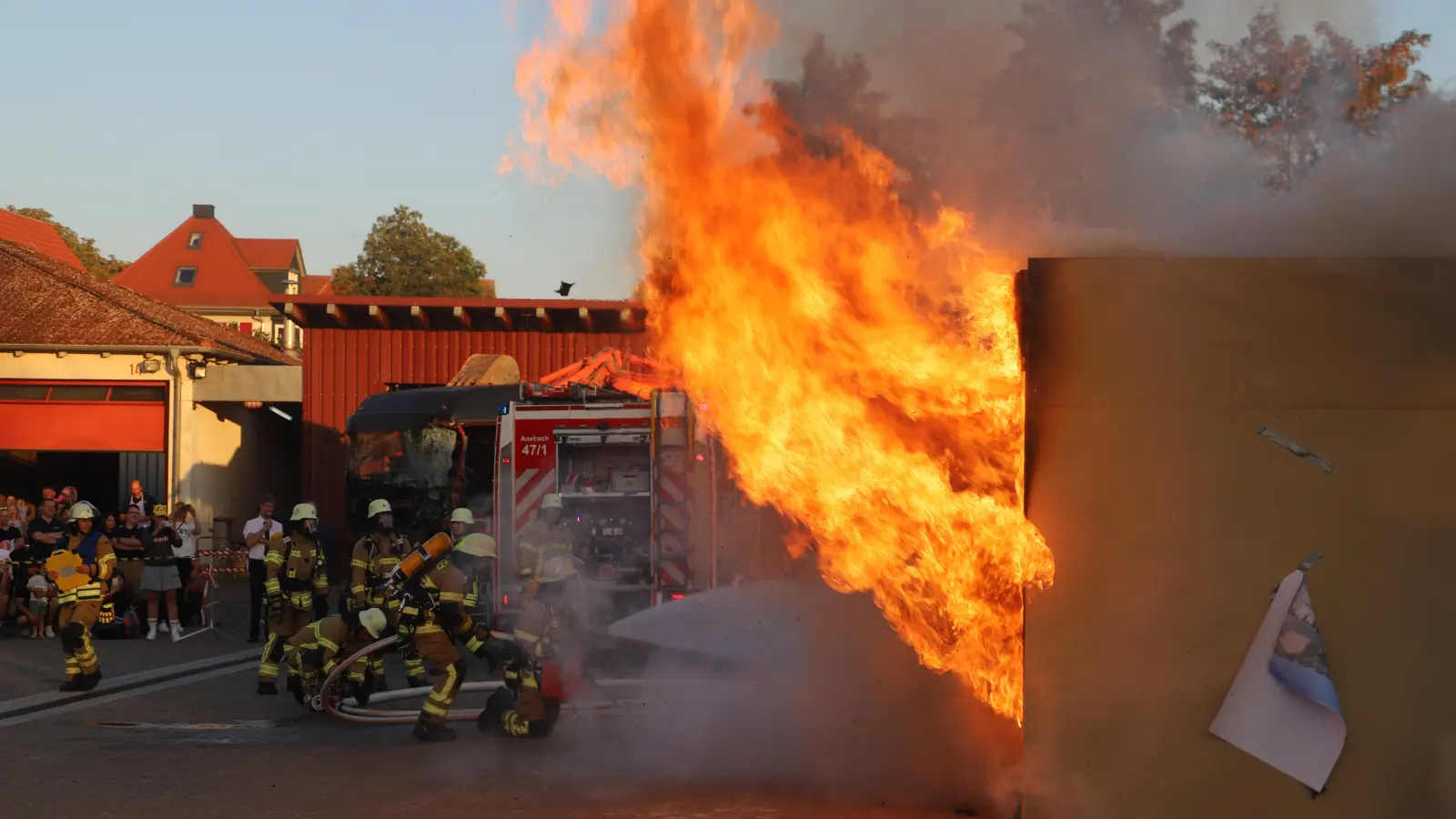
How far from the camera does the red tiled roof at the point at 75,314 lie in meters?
27.3

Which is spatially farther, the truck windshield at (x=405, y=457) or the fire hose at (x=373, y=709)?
the truck windshield at (x=405, y=457)

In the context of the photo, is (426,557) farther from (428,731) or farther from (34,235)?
(34,235)

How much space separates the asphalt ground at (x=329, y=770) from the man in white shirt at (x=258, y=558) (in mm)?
5479

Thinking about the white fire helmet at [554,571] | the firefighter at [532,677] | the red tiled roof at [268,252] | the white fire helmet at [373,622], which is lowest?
the firefighter at [532,677]

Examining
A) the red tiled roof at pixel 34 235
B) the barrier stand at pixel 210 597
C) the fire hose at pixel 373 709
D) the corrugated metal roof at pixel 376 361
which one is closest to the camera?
the fire hose at pixel 373 709

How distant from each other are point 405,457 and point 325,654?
26.4 ft

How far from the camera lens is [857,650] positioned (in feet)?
29.3

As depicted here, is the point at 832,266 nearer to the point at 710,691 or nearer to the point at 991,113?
the point at 991,113

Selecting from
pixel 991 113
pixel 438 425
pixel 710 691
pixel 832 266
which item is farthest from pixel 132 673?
pixel 991 113

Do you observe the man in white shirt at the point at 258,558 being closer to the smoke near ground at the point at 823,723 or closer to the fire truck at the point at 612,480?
the fire truck at the point at 612,480

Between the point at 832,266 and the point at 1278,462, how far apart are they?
2.72 metres

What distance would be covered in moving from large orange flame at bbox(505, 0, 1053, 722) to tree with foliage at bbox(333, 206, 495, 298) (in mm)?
39702

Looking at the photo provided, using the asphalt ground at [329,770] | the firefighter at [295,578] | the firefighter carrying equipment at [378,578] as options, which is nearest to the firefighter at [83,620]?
the asphalt ground at [329,770]

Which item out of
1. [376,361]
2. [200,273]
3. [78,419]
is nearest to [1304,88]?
[376,361]
